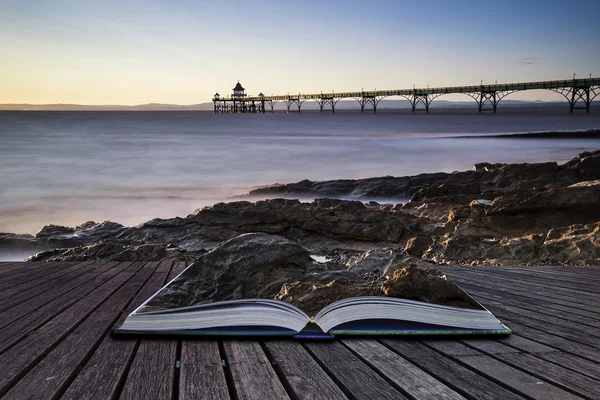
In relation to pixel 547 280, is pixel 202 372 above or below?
above

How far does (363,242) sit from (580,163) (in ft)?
22.2

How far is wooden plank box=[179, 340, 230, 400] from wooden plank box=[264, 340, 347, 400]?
21cm

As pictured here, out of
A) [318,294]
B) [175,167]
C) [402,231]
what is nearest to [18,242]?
[402,231]

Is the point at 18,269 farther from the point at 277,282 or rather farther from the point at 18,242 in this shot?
the point at 18,242

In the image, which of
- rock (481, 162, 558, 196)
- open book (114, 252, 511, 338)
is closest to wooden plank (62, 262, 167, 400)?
open book (114, 252, 511, 338)

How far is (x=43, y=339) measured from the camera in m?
2.22

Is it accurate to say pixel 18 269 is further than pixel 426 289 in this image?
Yes

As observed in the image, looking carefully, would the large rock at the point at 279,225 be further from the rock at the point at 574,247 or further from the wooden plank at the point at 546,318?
the wooden plank at the point at 546,318

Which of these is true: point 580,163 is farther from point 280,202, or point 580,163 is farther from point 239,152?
point 239,152

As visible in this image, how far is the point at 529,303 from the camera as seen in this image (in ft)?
9.55

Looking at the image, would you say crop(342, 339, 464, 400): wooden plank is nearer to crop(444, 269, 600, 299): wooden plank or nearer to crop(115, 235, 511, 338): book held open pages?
crop(115, 235, 511, 338): book held open pages

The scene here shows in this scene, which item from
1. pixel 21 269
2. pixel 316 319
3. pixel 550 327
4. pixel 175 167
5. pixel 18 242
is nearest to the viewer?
pixel 316 319

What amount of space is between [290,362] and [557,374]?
3.16ft

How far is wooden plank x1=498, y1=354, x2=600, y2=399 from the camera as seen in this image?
1734mm
